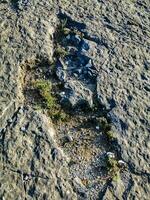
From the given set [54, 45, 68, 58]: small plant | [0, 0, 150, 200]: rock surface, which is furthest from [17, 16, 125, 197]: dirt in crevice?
[54, 45, 68, 58]: small plant

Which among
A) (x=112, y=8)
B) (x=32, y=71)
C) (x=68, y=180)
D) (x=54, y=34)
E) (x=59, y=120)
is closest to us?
(x=68, y=180)

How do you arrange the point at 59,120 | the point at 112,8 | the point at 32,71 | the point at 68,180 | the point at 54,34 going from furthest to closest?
the point at 112,8
the point at 54,34
the point at 32,71
the point at 59,120
the point at 68,180

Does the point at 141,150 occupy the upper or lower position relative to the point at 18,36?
upper

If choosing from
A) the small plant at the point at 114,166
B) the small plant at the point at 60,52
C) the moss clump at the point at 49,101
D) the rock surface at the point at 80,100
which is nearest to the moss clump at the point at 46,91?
the moss clump at the point at 49,101

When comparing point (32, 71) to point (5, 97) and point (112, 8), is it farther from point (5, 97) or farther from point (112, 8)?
point (112, 8)

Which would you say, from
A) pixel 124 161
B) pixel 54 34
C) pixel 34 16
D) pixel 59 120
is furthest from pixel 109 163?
pixel 34 16

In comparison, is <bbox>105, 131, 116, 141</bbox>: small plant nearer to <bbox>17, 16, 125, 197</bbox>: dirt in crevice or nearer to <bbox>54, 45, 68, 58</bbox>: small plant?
<bbox>17, 16, 125, 197</bbox>: dirt in crevice

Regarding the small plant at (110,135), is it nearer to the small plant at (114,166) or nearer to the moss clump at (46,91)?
the small plant at (114,166)
